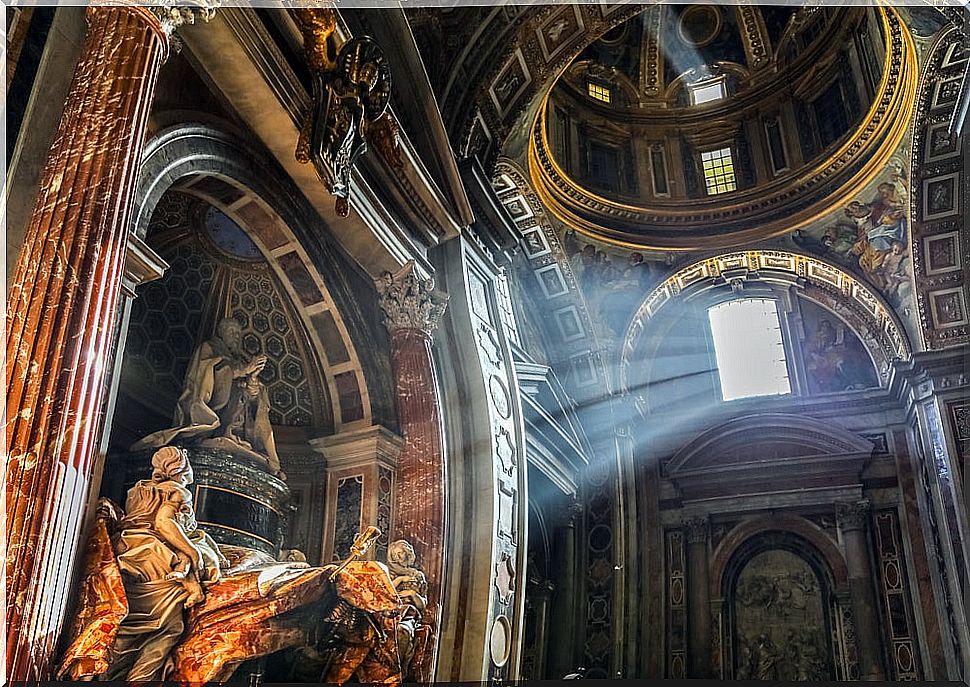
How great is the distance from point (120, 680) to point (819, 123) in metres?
11.5

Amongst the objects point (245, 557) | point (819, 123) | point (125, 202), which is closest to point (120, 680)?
point (245, 557)

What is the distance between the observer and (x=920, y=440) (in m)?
11.2

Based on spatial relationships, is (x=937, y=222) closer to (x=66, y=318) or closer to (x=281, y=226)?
(x=281, y=226)

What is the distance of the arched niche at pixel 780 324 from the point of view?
1262cm

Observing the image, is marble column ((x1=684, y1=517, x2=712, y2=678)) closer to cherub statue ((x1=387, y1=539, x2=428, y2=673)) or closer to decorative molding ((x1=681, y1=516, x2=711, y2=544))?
decorative molding ((x1=681, y1=516, x2=711, y2=544))

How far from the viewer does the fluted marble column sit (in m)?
Answer: 3.53

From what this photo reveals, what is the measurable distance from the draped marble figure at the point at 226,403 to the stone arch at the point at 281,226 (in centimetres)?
69

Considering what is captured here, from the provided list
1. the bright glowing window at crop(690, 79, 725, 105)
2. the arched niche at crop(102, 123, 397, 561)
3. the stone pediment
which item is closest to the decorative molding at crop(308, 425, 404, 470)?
the arched niche at crop(102, 123, 397, 561)

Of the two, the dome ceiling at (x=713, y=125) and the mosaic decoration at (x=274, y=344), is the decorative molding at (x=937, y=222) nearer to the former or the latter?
the dome ceiling at (x=713, y=125)

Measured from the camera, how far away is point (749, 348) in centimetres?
1380

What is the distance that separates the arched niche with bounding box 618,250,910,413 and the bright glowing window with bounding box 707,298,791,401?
176mm

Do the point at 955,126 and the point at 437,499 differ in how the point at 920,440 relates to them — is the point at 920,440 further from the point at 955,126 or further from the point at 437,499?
the point at 437,499

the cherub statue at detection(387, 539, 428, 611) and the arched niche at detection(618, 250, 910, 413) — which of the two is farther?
the arched niche at detection(618, 250, 910, 413)

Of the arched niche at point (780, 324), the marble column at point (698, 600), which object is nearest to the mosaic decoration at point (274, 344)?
the arched niche at point (780, 324)
